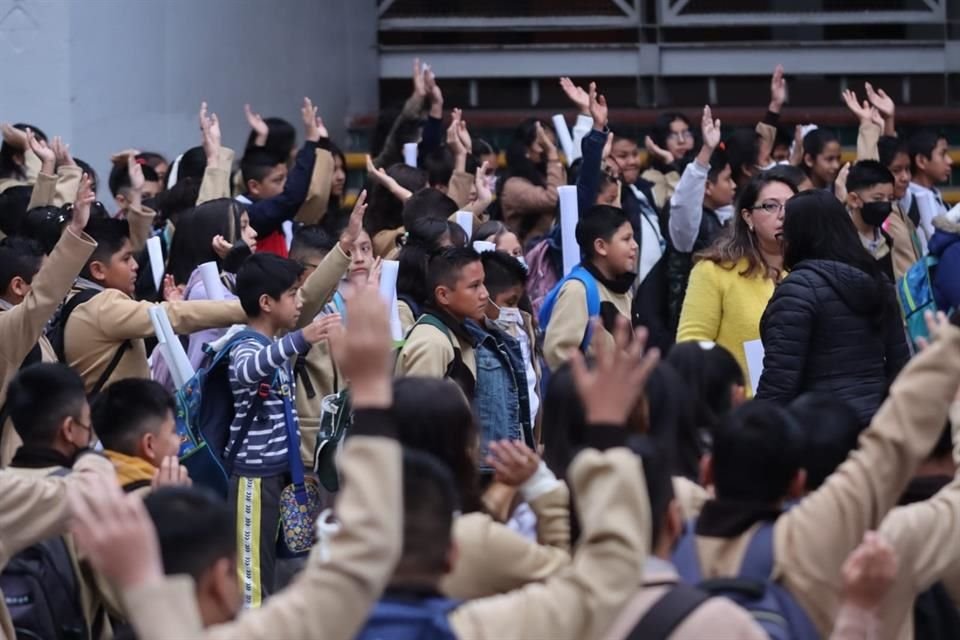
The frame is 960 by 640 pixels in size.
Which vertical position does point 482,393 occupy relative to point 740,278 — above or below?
below

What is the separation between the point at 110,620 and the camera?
478 centimetres

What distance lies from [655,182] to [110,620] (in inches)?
219

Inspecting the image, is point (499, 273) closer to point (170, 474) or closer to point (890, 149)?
point (170, 474)

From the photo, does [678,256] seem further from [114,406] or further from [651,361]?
[651,361]

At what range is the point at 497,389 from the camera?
6.23 meters

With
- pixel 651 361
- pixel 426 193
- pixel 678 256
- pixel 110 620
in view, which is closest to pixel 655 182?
pixel 678 256

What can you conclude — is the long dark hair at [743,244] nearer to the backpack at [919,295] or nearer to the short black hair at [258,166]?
the backpack at [919,295]

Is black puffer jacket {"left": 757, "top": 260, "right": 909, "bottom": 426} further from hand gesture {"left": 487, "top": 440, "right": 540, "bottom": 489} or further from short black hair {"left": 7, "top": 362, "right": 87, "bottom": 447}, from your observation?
short black hair {"left": 7, "top": 362, "right": 87, "bottom": 447}

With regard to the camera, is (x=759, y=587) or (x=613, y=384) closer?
(x=613, y=384)

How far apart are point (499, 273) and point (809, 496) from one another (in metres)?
3.26

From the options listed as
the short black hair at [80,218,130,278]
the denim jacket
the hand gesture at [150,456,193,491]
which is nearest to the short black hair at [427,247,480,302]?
the denim jacket

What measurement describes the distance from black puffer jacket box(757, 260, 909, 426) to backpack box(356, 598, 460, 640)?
286 cm

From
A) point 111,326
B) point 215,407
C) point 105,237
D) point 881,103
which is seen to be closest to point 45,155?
point 105,237

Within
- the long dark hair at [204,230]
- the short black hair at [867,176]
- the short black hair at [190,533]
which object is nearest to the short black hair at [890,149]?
the short black hair at [867,176]
